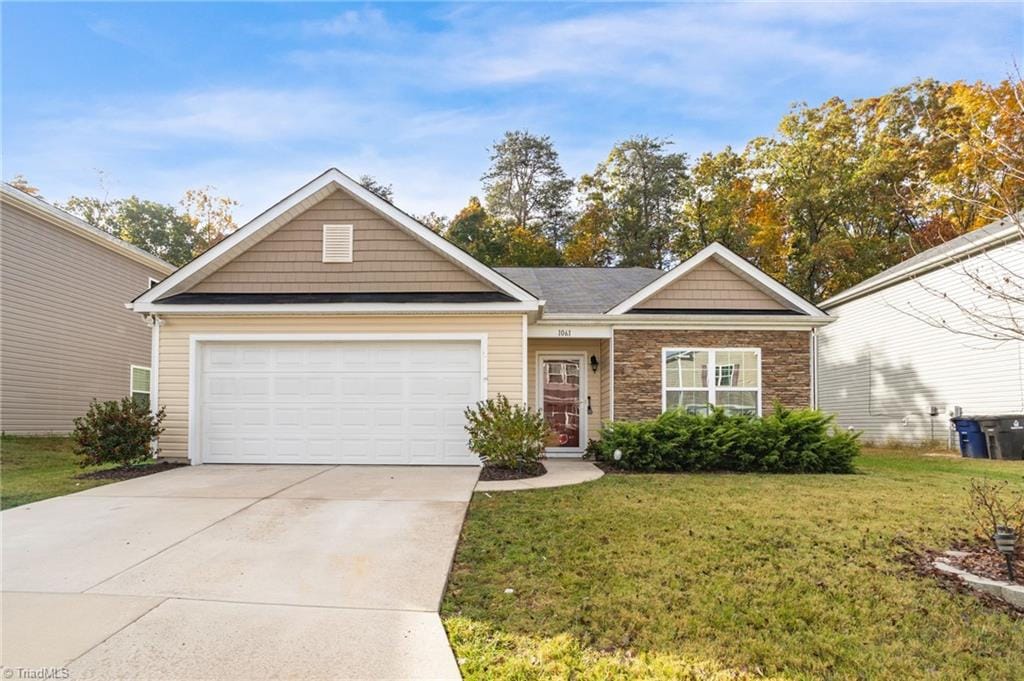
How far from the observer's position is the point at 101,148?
17578 mm

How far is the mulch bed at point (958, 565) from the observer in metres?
3.87

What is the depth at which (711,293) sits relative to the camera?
11.8 m

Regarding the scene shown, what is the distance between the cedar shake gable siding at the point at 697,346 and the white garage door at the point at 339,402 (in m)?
3.18

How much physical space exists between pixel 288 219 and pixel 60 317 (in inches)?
321

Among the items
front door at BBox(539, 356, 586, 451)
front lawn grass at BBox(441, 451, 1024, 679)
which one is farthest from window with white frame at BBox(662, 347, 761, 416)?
front lawn grass at BBox(441, 451, 1024, 679)

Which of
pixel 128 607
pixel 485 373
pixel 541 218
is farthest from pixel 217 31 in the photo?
pixel 541 218

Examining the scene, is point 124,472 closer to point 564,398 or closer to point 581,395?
point 564,398

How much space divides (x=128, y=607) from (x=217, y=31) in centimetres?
978

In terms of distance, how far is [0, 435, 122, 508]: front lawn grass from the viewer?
297 inches

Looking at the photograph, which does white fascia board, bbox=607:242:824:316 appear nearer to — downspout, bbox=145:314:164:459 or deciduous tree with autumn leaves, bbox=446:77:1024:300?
downspout, bbox=145:314:164:459

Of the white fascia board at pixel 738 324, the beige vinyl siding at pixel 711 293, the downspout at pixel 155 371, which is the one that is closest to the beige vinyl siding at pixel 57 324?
the downspout at pixel 155 371

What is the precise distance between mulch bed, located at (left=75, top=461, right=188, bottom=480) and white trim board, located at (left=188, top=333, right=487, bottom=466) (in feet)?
2.03

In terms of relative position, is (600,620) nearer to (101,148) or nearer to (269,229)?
(269,229)

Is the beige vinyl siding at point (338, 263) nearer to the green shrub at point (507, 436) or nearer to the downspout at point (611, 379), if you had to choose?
the green shrub at point (507, 436)
